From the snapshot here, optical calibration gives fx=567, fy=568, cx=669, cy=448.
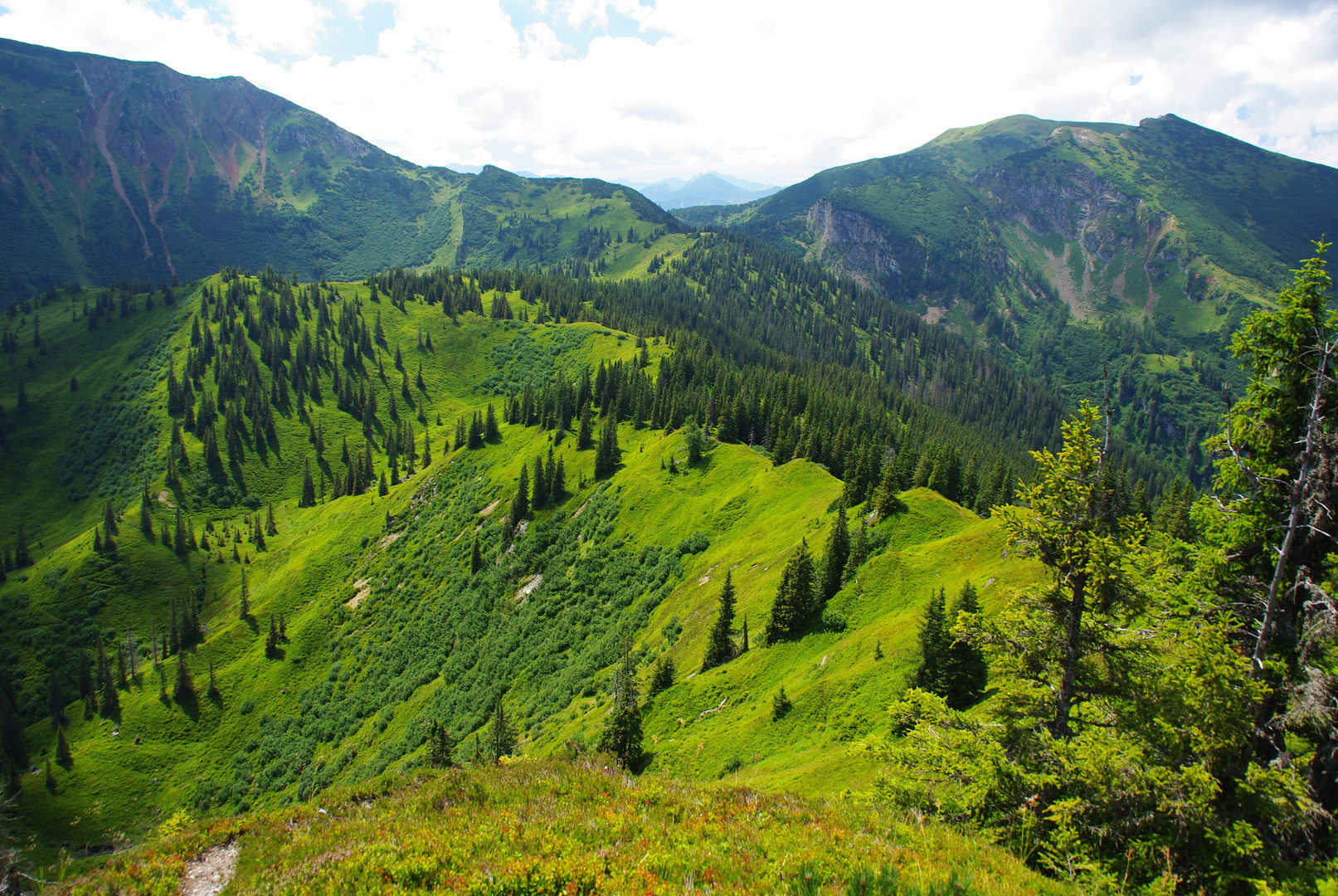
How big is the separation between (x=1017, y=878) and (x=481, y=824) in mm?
11474

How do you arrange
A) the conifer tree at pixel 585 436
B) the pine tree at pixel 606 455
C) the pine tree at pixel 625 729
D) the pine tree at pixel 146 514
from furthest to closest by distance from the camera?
the pine tree at pixel 146 514 → the conifer tree at pixel 585 436 → the pine tree at pixel 606 455 → the pine tree at pixel 625 729

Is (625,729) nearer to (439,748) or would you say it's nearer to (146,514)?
(439,748)

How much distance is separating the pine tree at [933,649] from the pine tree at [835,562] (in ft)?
49.0

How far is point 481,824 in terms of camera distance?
1280 centimetres

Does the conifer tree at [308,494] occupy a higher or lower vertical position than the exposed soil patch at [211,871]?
lower

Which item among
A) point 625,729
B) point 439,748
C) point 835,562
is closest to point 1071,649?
point 625,729

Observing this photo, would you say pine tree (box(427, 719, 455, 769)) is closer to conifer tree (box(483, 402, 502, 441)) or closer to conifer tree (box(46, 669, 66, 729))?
conifer tree (box(483, 402, 502, 441))

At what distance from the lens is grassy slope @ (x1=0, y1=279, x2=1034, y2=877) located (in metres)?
37.8

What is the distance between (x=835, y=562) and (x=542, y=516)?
6089cm

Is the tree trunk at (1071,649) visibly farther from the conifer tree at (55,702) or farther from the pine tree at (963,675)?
the conifer tree at (55,702)

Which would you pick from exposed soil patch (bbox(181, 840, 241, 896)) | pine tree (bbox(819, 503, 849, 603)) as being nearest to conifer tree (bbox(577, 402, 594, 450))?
pine tree (bbox(819, 503, 849, 603))

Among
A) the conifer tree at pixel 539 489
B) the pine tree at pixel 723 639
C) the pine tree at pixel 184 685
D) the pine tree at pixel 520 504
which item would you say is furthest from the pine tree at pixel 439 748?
the pine tree at pixel 184 685

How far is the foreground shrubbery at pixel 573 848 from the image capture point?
1040cm

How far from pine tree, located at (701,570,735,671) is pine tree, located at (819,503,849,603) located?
309 inches
